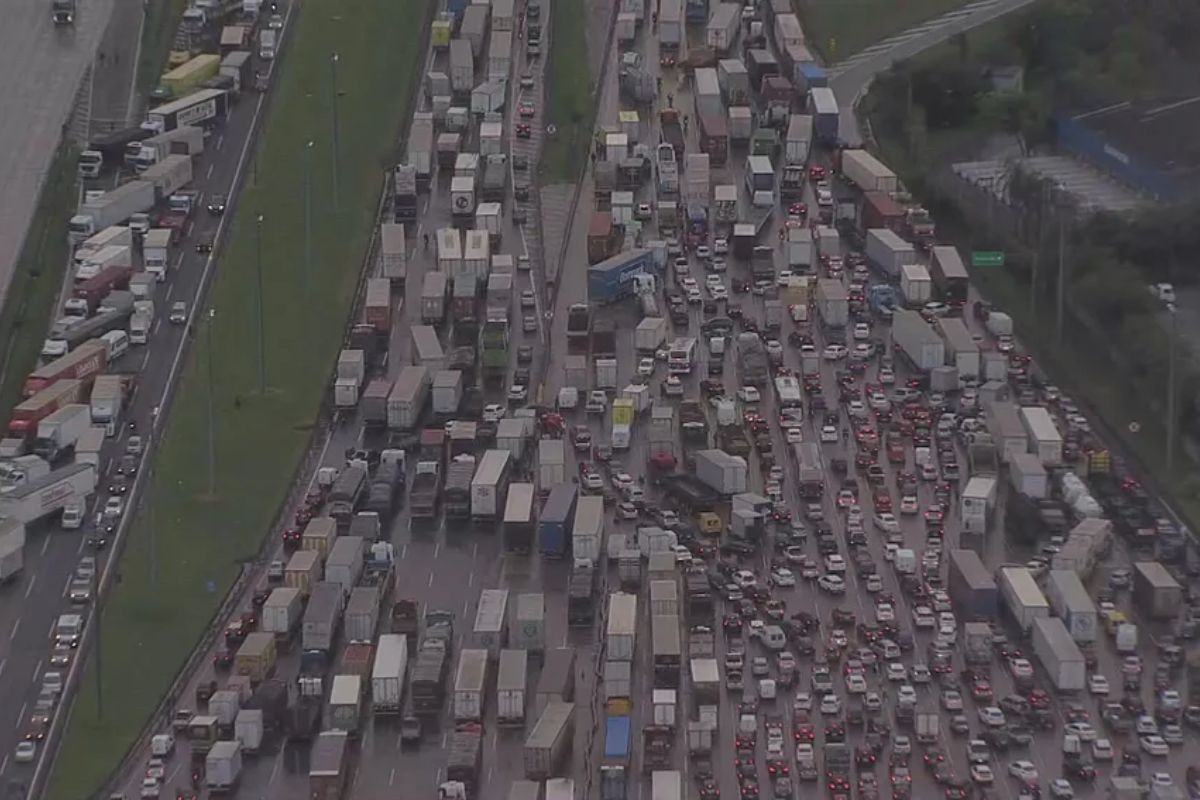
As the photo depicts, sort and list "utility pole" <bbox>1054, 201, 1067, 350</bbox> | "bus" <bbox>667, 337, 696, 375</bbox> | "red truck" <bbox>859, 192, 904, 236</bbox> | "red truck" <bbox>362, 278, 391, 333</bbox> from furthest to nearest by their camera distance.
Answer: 1. "red truck" <bbox>859, 192, 904, 236</bbox>
2. "red truck" <bbox>362, 278, 391, 333</bbox>
3. "utility pole" <bbox>1054, 201, 1067, 350</bbox>
4. "bus" <bbox>667, 337, 696, 375</bbox>

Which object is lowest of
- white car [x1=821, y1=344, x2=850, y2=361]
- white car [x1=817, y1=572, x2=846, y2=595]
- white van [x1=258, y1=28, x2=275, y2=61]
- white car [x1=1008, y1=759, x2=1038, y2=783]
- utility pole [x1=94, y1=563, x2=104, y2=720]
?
utility pole [x1=94, y1=563, x2=104, y2=720]

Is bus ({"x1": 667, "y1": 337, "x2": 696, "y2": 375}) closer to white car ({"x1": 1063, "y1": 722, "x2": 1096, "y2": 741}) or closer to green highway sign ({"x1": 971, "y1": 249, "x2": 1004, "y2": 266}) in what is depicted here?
green highway sign ({"x1": 971, "y1": 249, "x2": 1004, "y2": 266})

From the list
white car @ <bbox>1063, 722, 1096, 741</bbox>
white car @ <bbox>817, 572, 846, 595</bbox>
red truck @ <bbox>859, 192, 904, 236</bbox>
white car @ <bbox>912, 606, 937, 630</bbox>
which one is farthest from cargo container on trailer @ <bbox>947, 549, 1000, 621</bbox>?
red truck @ <bbox>859, 192, 904, 236</bbox>

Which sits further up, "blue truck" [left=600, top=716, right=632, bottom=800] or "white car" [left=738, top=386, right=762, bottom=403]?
"white car" [left=738, top=386, right=762, bottom=403]

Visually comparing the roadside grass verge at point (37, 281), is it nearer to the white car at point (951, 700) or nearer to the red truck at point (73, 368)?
the red truck at point (73, 368)

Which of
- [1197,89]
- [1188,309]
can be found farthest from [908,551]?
[1197,89]

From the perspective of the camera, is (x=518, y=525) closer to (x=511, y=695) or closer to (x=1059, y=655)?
(x=511, y=695)

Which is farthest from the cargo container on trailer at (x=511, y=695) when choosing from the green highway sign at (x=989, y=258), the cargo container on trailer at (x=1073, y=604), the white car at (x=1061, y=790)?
the green highway sign at (x=989, y=258)
